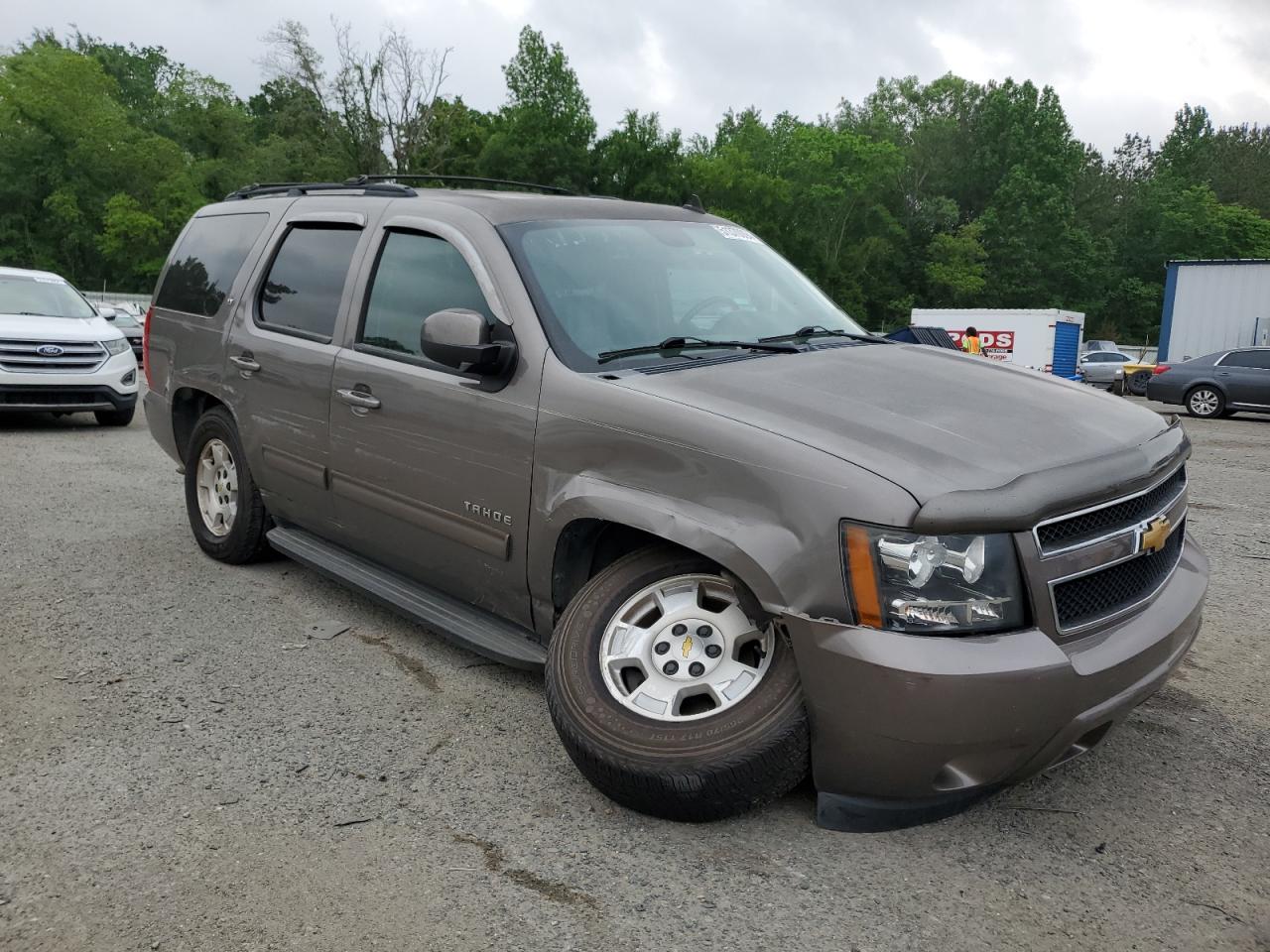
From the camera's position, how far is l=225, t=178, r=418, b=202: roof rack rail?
450 cm

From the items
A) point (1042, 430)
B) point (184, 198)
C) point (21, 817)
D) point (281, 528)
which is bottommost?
point (21, 817)

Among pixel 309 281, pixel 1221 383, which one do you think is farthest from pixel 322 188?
pixel 1221 383

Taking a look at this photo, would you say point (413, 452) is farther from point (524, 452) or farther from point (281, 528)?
point (281, 528)

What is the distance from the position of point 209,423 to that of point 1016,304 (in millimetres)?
73444

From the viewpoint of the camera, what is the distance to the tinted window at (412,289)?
3.92 metres

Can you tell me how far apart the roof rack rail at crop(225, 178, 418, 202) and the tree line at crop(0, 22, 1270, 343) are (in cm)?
3638

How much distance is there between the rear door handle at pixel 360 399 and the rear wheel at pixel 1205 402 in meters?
20.2

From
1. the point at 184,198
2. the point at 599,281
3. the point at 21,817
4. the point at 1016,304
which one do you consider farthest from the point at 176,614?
the point at 1016,304

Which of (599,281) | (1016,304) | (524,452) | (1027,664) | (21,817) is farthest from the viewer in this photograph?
(1016,304)

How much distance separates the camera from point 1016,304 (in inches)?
2844

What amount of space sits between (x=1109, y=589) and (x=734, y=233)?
242 centimetres

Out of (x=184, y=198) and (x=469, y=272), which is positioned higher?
(x=184, y=198)

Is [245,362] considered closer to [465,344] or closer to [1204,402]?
[465,344]

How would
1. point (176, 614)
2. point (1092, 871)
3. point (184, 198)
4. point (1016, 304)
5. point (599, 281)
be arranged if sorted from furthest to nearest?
point (1016, 304)
point (184, 198)
point (176, 614)
point (599, 281)
point (1092, 871)
